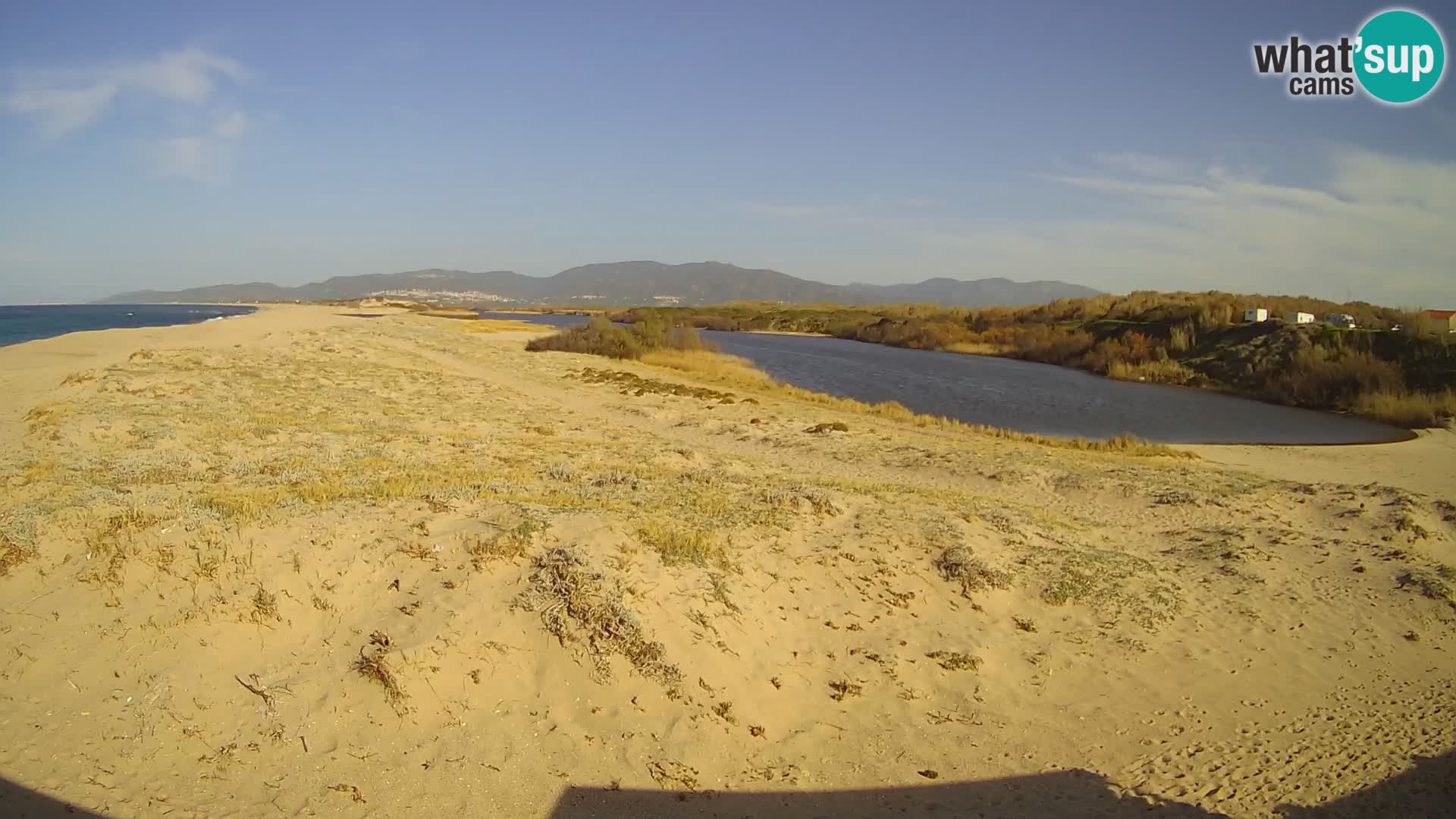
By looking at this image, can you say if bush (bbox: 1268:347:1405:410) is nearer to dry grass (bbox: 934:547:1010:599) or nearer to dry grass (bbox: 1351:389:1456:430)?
dry grass (bbox: 1351:389:1456:430)

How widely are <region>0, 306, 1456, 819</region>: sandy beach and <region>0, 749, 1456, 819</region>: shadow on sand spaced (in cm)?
3

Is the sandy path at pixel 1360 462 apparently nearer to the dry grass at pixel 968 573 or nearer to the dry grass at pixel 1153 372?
the dry grass at pixel 968 573

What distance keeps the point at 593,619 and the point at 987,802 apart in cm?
356

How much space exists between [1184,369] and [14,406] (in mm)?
54257

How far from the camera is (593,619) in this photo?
7.20m

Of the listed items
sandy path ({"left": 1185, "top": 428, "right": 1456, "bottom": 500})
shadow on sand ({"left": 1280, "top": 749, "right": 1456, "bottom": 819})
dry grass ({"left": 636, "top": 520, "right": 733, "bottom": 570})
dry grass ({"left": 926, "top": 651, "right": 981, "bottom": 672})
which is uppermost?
dry grass ({"left": 636, "top": 520, "right": 733, "bottom": 570})

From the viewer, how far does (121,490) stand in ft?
30.0

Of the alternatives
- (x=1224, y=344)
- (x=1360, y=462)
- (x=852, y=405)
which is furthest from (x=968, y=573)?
(x=1224, y=344)

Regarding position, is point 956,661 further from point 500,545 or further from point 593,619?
point 500,545

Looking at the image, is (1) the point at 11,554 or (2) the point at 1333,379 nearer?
Result: (1) the point at 11,554

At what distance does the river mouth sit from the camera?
101ft

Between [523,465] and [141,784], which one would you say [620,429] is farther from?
[141,784]

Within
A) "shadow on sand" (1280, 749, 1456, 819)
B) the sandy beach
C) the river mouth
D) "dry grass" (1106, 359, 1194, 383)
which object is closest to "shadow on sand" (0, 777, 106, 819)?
the sandy beach

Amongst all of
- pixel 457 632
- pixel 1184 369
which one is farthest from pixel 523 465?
pixel 1184 369
